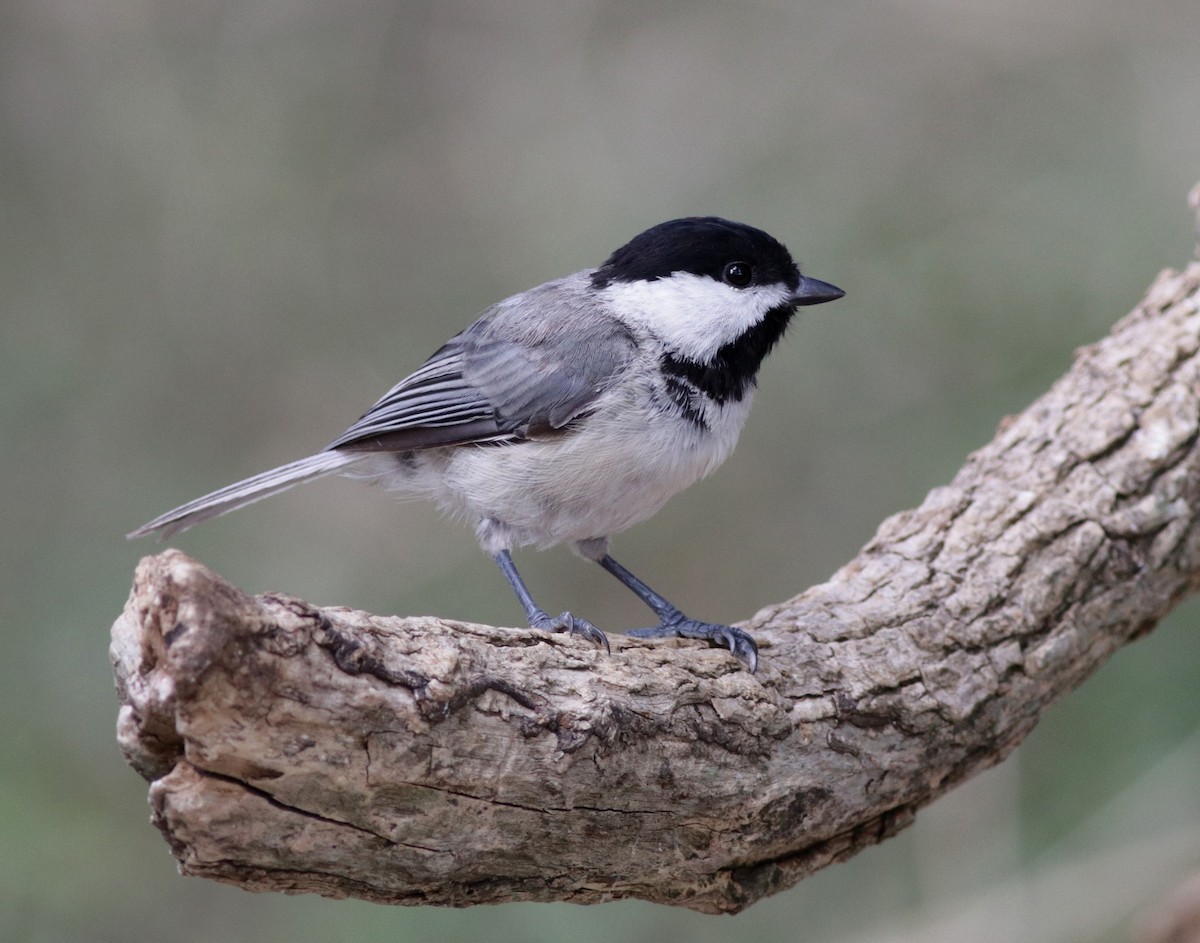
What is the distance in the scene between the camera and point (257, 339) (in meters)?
4.48

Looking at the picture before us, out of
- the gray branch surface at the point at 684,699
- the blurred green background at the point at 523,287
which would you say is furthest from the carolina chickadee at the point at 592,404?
the blurred green background at the point at 523,287

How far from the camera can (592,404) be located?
2443 millimetres

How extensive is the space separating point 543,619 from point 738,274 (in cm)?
89

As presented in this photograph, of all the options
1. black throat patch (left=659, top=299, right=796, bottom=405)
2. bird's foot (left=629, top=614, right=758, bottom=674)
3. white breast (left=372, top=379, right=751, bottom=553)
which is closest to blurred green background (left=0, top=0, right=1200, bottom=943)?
bird's foot (left=629, top=614, right=758, bottom=674)

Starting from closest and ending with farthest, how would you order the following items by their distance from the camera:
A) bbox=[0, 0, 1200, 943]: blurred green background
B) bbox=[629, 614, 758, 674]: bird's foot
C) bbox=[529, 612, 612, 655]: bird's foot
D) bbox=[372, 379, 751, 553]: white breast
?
bbox=[529, 612, 612, 655]: bird's foot < bbox=[629, 614, 758, 674]: bird's foot < bbox=[372, 379, 751, 553]: white breast < bbox=[0, 0, 1200, 943]: blurred green background

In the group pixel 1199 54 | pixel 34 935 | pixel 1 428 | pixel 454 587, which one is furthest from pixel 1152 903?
pixel 1 428

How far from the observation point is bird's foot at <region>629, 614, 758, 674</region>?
84.9 inches

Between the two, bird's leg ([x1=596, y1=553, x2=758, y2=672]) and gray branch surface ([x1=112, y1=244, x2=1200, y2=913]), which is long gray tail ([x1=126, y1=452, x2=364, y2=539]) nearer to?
bird's leg ([x1=596, y1=553, x2=758, y2=672])

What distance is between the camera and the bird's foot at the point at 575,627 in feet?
6.73

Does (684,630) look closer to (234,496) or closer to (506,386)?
(506,386)

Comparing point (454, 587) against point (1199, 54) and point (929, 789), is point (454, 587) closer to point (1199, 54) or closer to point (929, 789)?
point (929, 789)

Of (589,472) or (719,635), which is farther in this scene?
(589,472)

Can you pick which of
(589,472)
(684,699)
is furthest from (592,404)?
(684,699)

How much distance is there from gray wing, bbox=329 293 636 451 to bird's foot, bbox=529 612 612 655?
436 millimetres
